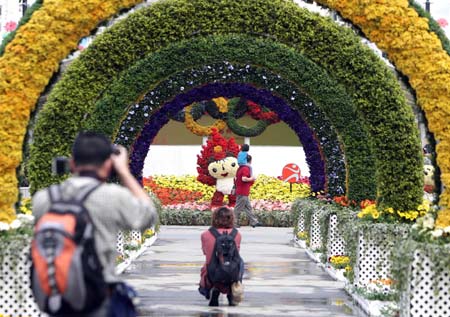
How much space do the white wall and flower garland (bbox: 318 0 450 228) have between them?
27.1 meters

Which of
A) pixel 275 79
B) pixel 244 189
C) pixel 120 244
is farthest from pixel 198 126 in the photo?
pixel 120 244

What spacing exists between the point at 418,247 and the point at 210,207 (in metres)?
22.7

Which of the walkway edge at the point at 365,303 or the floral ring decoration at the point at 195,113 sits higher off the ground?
the floral ring decoration at the point at 195,113

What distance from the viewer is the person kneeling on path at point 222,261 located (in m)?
13.0

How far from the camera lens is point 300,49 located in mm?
14766

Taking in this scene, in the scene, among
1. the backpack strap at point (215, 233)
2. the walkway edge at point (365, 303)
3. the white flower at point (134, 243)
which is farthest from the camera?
the white flower at point (134, 243)

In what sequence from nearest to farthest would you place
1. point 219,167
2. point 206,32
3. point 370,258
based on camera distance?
point 370,258 → point 206,32 → point 219,167

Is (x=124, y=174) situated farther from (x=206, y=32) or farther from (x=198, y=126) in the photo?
(x=198, y=126)

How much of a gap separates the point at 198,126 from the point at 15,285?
2671cm

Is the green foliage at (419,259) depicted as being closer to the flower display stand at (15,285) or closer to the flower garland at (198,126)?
the flower display stand at (15,285)

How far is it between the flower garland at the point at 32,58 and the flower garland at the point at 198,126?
2520 cm

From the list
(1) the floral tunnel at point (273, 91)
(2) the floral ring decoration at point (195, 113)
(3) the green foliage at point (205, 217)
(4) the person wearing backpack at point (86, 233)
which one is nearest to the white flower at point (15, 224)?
(4) the person wearing backpack at point (86, 233)

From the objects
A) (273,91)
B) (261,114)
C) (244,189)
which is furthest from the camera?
(261,114)

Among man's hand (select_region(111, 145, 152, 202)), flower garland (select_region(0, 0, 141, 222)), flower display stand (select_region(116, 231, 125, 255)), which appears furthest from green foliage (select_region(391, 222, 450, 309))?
flower display stand (select_region(116, 231, 125, 255))
